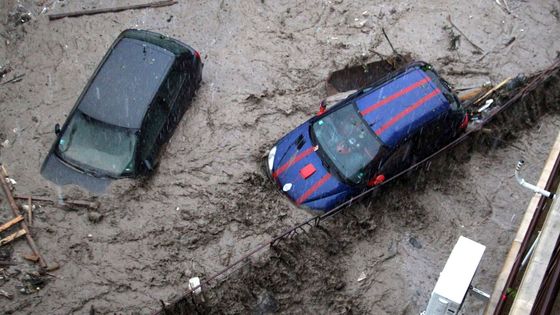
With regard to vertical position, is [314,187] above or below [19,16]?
below

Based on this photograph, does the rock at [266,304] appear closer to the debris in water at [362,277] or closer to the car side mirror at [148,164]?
the debris in water at [362,277]

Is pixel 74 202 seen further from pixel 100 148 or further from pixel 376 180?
pixel 376 180

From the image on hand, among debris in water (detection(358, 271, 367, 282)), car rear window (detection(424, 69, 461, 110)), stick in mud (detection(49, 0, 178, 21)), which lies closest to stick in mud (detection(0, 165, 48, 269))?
stick in mud (detection(49, 0, 178, 21))

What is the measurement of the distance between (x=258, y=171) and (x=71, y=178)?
3.01 meters

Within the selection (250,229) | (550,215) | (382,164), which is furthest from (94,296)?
(550,215)

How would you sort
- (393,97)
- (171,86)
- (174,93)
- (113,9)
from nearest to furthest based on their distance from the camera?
(393,97)
(171,86)
(174,93)
(113,9)

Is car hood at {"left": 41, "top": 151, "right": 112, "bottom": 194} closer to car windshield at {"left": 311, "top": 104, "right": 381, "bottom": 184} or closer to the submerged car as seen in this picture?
the submerged car

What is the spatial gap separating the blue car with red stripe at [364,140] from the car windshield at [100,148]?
2.33 meters

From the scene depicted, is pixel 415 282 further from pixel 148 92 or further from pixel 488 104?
pixel 148 92

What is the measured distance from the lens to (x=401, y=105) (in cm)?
981

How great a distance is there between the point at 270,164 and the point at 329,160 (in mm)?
1075

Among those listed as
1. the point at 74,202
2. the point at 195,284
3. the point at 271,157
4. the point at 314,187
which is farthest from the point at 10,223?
the point at 314,187

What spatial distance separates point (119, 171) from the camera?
977 cm

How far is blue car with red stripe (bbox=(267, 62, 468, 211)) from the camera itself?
376 inches
